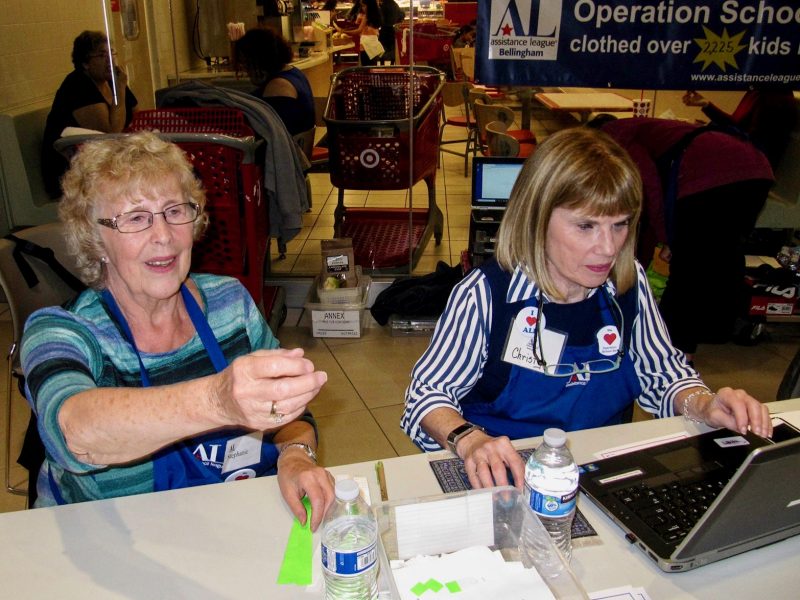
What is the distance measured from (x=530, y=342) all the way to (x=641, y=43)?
268 centimetres

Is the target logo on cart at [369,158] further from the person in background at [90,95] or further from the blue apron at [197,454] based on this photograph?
the blue apron at [197,454]

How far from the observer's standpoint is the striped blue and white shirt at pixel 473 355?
1751 mm

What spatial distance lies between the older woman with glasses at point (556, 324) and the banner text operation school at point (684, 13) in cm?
227

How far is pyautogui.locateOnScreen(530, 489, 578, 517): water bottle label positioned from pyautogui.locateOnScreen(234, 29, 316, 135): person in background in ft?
11.9

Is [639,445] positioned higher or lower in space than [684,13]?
lower

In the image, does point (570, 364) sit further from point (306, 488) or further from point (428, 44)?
point (428, 44)

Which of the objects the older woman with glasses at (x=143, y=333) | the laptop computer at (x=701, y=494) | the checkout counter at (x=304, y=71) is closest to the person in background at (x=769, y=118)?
the laptop computer at (x=701, y=494)

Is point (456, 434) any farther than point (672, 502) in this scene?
Yes

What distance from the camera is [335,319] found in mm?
4020

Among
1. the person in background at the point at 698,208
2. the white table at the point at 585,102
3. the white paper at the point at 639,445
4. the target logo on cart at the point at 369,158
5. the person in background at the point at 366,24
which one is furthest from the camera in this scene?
the person in background at the point at 366,24

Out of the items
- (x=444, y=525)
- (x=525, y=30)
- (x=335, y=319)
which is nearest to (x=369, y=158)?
(x=335, y=319)

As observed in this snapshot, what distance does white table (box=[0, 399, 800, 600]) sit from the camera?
118cm

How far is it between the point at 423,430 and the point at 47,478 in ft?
2.81

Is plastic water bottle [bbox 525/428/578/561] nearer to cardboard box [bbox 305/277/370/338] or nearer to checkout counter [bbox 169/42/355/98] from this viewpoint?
cardboard box [bbox 305/277/370/338]
